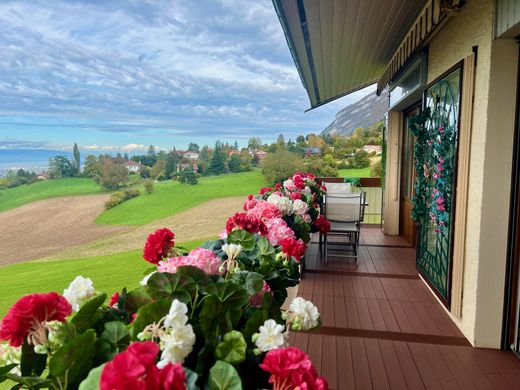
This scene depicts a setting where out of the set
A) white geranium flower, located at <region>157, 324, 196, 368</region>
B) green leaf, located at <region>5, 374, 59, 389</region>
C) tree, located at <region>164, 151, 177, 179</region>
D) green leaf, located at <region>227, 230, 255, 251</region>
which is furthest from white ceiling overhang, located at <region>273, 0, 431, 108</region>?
tree, located at <region>164, 151, 177, 179</region>

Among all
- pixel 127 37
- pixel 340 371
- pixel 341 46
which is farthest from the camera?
pixel 127 37

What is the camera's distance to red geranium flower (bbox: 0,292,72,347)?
0.64 metres

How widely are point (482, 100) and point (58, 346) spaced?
8.56 feet

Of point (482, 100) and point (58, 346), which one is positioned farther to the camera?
point (482, 100)

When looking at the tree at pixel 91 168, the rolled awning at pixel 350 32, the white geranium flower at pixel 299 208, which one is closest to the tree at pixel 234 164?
the rolled awning at pixel 350 32

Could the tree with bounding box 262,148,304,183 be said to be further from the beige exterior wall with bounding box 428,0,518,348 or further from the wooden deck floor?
the beige exterior wall with bounding box 428,0,518,348

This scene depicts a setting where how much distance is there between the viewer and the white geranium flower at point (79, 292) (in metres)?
0.79

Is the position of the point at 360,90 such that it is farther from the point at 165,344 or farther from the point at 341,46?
the point at 165,344

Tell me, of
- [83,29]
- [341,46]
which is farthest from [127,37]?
[341,46]

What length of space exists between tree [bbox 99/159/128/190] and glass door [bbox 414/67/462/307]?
201 inches

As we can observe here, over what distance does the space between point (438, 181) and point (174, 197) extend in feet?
22.7

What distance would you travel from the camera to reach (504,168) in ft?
7.30

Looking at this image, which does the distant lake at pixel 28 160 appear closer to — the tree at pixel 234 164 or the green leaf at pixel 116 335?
the tree at pixel 234 164

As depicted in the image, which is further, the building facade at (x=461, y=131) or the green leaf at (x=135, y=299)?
the building facade at (x=461, y=131)
